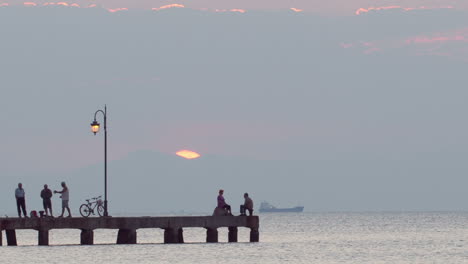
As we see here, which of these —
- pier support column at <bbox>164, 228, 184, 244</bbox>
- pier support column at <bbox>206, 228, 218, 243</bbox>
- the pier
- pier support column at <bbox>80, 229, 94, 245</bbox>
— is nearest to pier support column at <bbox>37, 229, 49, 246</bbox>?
the pier

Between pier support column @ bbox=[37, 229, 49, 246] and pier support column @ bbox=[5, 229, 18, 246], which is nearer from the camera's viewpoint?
pier support column @ bbox=[37, 229, 49, 246]

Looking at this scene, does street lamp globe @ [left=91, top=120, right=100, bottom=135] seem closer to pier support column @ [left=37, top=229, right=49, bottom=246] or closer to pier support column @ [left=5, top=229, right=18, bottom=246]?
pier support column @ [left=37, top=229, right=49, bottom=246]

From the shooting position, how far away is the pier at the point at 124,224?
66750 mm

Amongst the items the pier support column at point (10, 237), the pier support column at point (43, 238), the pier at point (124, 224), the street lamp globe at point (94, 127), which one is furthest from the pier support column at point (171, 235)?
the pier support column at point (10, 237)

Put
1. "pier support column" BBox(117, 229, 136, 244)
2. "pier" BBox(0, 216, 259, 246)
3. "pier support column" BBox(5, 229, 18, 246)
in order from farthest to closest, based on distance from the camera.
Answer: "pier support column" BBox(5, 229, 18, 246), "pier support column" BBox(117, 229, 136, 244), "pier" BBox(0, 216, 259, 246)

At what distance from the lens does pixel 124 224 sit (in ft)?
227

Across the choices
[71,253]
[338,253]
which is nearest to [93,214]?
[71,253]

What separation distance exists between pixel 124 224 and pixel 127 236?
175 centimetres

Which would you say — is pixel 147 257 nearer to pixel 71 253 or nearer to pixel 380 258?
pixel 71 253

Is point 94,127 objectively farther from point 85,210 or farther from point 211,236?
point 211,236

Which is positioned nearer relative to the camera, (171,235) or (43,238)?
(43,238)

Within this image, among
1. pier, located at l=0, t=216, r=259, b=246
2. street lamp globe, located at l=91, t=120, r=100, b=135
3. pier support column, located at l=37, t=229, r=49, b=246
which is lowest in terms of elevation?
pier support column, located at l=37, t=229, r=49, b=246

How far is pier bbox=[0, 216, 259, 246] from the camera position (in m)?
66.8

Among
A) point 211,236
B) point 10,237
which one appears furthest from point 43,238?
point 211,236
